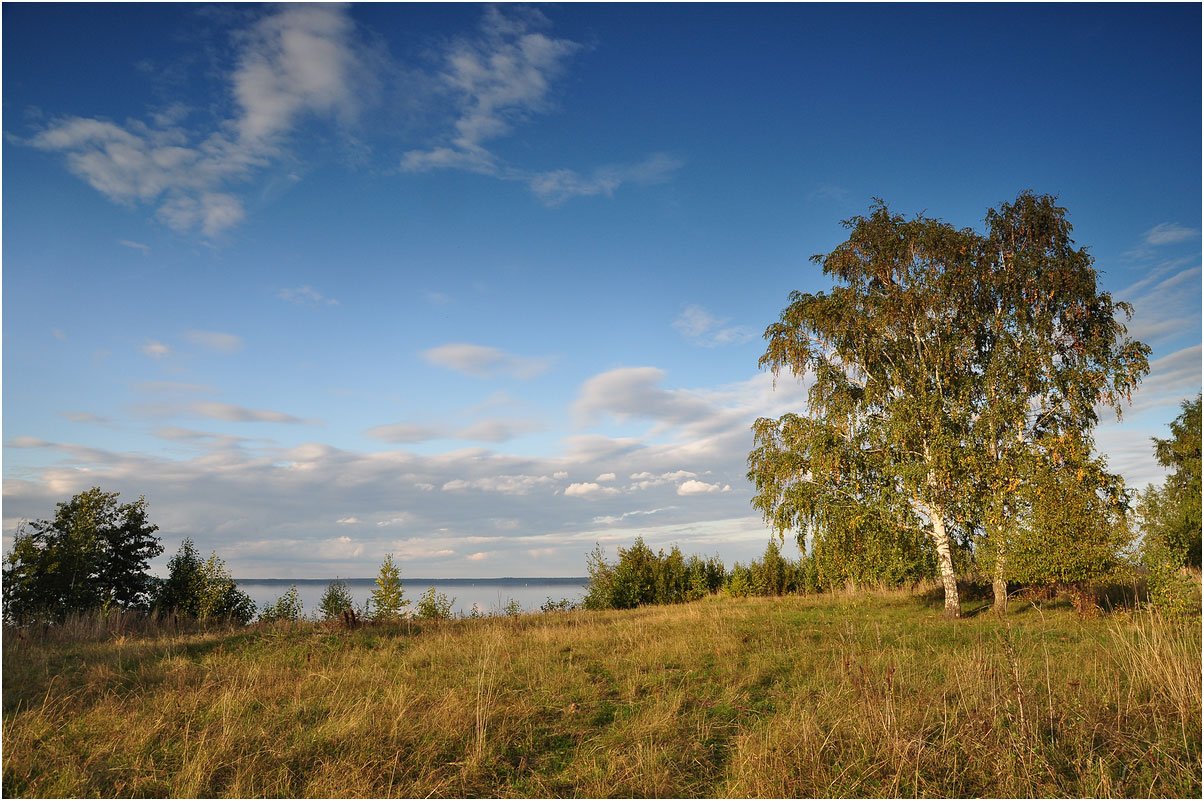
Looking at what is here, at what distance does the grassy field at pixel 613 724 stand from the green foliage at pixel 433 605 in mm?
9668

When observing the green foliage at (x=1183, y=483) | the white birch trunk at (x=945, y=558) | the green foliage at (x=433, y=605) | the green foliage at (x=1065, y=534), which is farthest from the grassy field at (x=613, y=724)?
the green foliage at (x=1183, y=483)

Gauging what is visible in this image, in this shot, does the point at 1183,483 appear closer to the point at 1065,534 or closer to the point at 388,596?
the point at 1065,534

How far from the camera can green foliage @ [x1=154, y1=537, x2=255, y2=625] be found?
76.6 feet

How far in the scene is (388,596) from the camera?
20.4 metres

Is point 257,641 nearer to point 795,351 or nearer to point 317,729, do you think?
point 317,729

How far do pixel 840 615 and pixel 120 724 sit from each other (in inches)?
668

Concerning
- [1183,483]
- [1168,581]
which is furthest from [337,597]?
[1183,483]

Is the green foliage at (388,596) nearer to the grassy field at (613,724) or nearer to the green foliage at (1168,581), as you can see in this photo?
the grassy field at (613,724)

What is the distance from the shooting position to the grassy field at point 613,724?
17.7 feet

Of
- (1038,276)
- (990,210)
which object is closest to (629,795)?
(1038,276)

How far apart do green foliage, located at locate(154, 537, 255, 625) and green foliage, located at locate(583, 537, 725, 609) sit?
14.4 metres

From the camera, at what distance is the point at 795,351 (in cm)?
2005

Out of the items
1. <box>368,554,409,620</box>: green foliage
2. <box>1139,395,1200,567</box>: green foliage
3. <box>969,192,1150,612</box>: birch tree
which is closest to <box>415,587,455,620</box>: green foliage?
<box>368,554,409,620</box>: green foliage

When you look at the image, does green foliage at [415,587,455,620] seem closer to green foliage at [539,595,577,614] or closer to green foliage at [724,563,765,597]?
green foliage at [539,595,577,614]
